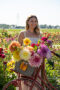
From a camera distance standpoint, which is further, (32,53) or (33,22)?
(33,22)

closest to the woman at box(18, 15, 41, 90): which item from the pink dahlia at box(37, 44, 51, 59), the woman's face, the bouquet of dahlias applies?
the woman's face

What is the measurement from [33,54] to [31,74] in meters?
0.24

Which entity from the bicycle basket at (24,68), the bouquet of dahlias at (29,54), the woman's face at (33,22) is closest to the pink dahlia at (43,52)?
the bouquet of dahlias at (29,54)

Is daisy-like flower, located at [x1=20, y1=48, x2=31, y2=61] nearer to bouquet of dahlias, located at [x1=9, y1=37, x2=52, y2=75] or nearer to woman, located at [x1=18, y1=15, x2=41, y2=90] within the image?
bouquet of dahlias, located at [x1=9, y1=37, x2=52, y2=75]

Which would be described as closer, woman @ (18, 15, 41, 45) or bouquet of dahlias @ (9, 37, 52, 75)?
bouquet of dahlias @ (9, 37, 52, 75)

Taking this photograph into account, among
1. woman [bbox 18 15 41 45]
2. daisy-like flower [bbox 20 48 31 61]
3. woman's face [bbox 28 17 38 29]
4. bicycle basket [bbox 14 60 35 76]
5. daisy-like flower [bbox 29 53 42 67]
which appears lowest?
bicycle basket [bbox 14 60 35 76]

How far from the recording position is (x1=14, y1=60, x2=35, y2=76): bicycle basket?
1289 mm

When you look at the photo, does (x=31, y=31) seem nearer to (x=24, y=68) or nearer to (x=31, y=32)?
(x=31, y=32)

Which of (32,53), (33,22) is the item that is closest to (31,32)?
(33,22)

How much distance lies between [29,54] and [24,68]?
0.15 meters

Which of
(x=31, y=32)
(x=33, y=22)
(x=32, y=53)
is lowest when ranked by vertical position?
(x=32, y=53)

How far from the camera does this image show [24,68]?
1286mm

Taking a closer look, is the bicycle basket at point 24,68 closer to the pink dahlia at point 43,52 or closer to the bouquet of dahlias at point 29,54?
the bouquet of dahlias at point 29,54

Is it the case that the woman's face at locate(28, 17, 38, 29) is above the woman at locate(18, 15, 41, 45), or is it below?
above
